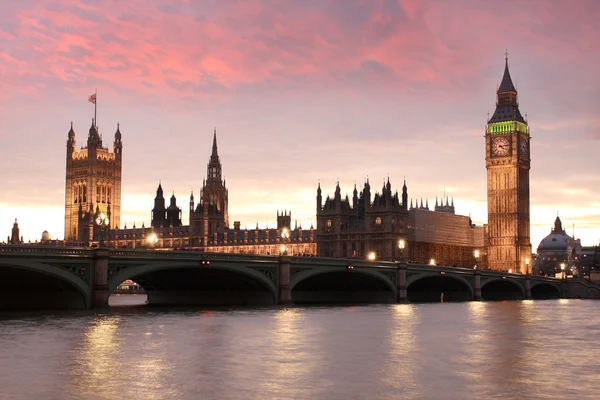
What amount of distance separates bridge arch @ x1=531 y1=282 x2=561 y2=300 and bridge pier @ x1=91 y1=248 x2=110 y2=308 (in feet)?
376

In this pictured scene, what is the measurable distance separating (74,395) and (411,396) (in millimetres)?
12285

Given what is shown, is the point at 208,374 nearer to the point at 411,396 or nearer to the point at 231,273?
the point at 411,396

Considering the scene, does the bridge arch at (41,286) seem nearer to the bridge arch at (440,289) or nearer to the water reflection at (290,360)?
the water reflection at (290,360)

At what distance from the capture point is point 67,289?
271ft

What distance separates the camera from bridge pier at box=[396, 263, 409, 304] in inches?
4604

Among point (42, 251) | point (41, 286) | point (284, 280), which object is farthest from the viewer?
point (284, 280)

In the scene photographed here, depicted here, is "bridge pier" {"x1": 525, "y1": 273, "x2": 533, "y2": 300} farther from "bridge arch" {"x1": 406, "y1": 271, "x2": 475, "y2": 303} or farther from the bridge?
"bridge arch" {"x1": 406, "y1": 271, "x2": 475, "y2": 303}

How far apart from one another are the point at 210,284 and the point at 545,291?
317 feet

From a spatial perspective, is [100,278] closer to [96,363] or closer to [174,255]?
[174,255]

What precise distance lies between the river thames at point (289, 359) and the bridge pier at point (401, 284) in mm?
42541

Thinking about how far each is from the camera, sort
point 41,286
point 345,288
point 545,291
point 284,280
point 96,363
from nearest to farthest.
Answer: point 96,363 → point 41,286 → point 284,280 → point 345,288 → point 545,291

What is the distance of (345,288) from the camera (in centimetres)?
12538

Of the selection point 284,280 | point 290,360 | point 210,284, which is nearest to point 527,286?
point 210,284

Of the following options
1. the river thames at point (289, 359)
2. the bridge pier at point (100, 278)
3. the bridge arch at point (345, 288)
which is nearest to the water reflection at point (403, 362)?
the river thames at point (289, 359)
